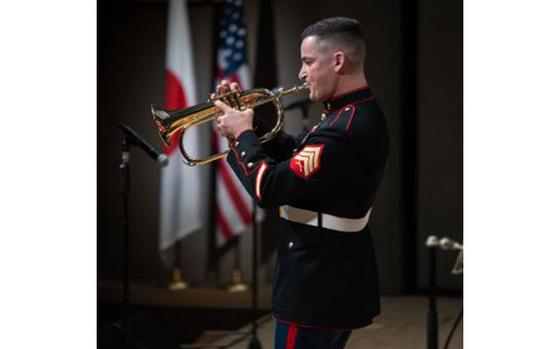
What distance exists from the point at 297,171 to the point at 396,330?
2817 mm

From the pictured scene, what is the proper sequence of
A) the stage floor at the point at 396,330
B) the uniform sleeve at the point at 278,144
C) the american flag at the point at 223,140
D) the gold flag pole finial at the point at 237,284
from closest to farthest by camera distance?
the uniform sleeve at the point at 278,144
the stage floor at the point at 396,330
the american flag at the point at 223,140
the gold flag pole finial at the point at 237,284

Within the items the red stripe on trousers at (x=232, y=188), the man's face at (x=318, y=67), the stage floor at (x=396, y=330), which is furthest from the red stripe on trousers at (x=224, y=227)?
the man's face at (x=318, y=67)

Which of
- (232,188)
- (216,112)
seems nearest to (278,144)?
(216,112)

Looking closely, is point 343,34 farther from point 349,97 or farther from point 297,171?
point 297,171

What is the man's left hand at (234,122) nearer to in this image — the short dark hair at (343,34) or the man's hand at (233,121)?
the man's hand at (233,121)

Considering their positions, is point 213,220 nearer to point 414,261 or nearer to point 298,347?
point 414,261

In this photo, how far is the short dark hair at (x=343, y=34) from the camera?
2.11m

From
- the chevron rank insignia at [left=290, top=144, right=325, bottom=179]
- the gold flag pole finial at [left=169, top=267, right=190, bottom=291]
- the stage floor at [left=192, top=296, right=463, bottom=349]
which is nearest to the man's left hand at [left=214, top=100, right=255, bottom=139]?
the chevron rank insignia at [left=290, top=144, right=325, bottom=179]

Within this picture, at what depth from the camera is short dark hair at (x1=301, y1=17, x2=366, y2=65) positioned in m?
2.11

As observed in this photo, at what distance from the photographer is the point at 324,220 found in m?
2.10

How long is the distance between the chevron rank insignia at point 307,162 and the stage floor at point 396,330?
2.39m

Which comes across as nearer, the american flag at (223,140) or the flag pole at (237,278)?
the american flag at (223,140)
